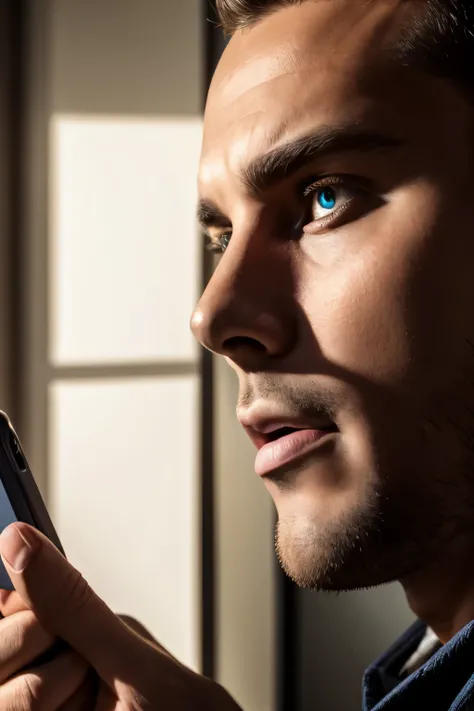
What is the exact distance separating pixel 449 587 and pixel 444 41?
1.42 ft

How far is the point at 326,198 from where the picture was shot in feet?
1.94

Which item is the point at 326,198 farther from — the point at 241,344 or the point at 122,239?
the point at 122,239

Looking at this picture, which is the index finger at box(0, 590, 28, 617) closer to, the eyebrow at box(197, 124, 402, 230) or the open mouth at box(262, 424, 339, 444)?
the open mouth at box(262, 424, 339, 444)

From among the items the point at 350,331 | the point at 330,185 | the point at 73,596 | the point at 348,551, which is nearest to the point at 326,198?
the point at 330,185

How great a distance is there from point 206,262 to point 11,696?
3.21ft

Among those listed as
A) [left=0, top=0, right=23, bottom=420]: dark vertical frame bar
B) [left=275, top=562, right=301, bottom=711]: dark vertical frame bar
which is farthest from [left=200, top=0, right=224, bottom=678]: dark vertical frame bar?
[left=0, top=0, right=23, bottom=420]: dark vertical frame bar

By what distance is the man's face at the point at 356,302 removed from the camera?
21.9 inches

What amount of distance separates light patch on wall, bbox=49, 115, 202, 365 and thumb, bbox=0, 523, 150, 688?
0.84 m

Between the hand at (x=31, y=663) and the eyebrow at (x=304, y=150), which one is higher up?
the eyebrow at (x=304, y=150)

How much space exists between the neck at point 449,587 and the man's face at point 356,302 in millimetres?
21

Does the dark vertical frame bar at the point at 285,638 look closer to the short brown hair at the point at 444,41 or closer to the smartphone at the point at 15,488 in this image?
the smartphone at the point at 15,488

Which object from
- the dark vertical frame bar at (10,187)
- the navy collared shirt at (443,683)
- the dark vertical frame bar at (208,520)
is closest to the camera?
the navy collared shirt at (443,683)

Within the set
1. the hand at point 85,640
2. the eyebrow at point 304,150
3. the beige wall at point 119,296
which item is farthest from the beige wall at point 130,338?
the eyebrow at point 304,150

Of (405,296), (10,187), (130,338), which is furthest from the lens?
(130,338)
